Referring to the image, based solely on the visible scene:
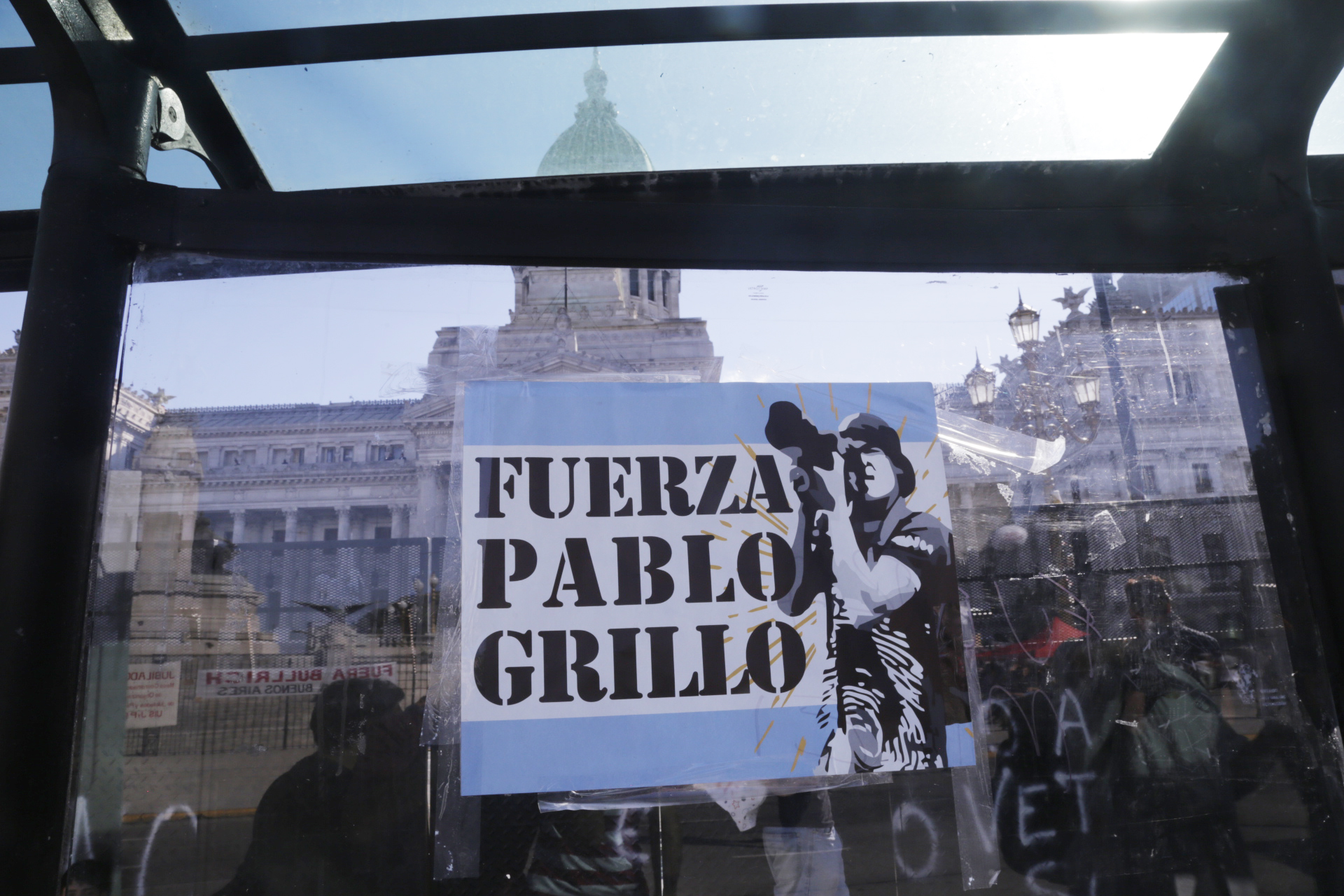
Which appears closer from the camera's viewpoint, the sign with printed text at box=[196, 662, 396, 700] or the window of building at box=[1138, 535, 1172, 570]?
the sign with printed text at box=[196, 662, 396, 700]

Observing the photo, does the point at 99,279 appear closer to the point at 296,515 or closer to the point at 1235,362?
the point at 296,515

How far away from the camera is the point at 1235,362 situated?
91.7 inches

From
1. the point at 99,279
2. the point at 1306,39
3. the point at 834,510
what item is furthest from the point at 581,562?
the point at 1306,39

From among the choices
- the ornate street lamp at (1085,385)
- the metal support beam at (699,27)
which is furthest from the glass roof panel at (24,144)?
the ornate street lamp at (1085,385)

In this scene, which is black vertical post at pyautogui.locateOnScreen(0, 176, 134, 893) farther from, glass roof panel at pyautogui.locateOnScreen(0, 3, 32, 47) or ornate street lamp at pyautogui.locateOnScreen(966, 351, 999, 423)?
ornate street lamp at pyautogui.locateOnScreen(966, 351, 999, 423)

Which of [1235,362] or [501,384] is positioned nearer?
[501,384]

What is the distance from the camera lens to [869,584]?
215 cm

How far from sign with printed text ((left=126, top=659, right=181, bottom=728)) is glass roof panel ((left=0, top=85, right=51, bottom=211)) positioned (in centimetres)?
131

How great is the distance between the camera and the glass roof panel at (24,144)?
7.36 ft

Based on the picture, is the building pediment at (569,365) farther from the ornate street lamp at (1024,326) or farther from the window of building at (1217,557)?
the window of building at (1217,557)

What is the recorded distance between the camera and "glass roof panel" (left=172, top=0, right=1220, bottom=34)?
204cm

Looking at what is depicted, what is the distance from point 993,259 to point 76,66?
2.29 m

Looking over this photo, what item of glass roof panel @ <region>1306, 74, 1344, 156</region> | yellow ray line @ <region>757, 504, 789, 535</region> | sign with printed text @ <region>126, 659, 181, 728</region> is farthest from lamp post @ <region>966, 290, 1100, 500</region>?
sign with printed text @ <region>126, 659, 181, 728</region>

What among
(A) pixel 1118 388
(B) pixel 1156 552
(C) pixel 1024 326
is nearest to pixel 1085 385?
(A) pixel 1118 388
